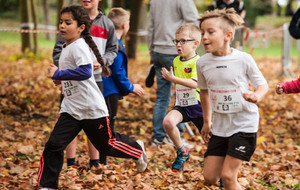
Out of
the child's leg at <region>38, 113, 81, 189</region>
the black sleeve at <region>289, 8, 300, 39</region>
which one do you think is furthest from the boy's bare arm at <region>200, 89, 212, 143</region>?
the black sleeve at <region>289, 8, 300, 39</region>

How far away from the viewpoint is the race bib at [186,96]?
5.03 meters

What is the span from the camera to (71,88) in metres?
4.10

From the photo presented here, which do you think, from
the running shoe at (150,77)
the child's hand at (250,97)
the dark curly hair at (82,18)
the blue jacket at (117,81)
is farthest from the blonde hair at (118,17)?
the child's hand at (250,97)

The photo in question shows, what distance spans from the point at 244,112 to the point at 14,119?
510cm

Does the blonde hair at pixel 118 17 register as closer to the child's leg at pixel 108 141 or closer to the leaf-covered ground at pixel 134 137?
the child's leg at pixel 108 141

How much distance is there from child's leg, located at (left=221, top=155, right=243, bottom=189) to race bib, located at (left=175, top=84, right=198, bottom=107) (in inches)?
59.0

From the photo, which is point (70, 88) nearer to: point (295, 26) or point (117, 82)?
point (117, 82)

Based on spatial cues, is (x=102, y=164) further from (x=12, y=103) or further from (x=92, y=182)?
(x=12, y=103)

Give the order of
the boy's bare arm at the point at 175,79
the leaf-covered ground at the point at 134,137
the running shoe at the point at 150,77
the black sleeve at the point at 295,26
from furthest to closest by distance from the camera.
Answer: the black sleeve at the point at 295,26
the running shoe at the point at 150,77
the leaf-covered ground at the point at 134,137
the boy's bare arm at the point at 175,79

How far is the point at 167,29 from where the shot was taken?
6438 millimetres

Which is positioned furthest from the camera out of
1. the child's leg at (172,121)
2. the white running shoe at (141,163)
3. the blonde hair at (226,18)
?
the child's leg at (172,121)

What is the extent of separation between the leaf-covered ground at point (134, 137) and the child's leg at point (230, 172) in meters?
1.08

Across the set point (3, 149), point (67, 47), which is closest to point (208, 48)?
point (67, 47)

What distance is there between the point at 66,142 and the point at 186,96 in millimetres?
1652
